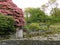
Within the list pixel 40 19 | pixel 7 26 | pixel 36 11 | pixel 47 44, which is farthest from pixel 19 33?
pixel 36 11

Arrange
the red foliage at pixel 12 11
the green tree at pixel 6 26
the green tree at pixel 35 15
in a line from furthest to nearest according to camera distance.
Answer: the green tree at pixel 35 15 < the red foliage at pixel 12 11 < the green tree at pixel 6 26

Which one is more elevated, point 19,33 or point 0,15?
point 0,15

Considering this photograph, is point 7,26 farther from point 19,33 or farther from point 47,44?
point 47,44

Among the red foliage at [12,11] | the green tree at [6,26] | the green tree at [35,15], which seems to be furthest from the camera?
the green tree at [35,15]

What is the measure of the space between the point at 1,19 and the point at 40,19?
68.0 ft

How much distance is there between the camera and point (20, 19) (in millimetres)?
19547

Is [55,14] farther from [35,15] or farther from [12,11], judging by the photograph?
[12,11]

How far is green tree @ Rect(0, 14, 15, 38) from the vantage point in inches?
690

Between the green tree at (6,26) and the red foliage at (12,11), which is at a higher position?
the red foliage at (12,11)

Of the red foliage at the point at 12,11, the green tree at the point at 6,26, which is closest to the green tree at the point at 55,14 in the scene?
the red foliage at the point at 12,11

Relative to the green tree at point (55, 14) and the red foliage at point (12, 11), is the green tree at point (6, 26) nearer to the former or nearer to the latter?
the red foliage at point (12, 11)

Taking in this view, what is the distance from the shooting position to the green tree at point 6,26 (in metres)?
17.5

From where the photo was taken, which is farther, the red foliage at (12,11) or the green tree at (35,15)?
the green tree at (35,15)

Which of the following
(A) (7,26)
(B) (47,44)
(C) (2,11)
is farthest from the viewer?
(C) (2,11)
